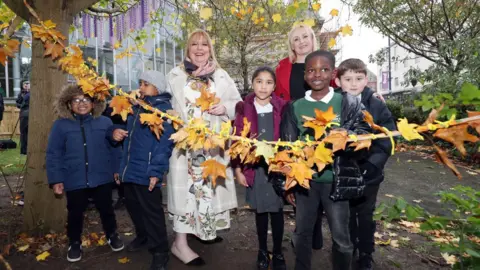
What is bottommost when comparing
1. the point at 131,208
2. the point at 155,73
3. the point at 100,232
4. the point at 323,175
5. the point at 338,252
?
the point at 100,232

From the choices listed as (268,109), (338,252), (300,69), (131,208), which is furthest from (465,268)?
(131,208)

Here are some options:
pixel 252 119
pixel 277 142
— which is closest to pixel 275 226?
pixel 252 119

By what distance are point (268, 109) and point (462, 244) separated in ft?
5.59

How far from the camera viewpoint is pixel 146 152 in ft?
9.70

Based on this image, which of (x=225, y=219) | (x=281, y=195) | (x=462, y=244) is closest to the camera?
(x=462, y=244)

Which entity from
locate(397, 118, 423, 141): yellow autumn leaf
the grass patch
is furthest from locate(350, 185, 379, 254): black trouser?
the grass patch

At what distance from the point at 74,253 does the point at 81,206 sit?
440 millimetres

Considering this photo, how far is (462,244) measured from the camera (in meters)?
1.81

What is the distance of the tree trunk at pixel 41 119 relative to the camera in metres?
3.63

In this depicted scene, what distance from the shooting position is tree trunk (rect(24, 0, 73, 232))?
3631 mm

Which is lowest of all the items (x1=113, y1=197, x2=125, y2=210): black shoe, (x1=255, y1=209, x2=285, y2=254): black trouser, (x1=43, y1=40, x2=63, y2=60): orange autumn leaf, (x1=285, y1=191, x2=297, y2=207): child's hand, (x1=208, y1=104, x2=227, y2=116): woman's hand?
(x1=113, y1=197, x2=125, y2=210): black shoe

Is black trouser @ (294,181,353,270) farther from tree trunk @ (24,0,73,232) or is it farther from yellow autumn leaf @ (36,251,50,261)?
tree trunk @ (24,0,73,232)

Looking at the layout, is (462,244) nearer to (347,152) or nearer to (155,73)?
(347,152)

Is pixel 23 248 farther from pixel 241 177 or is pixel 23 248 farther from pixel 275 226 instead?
pixel 275 226
